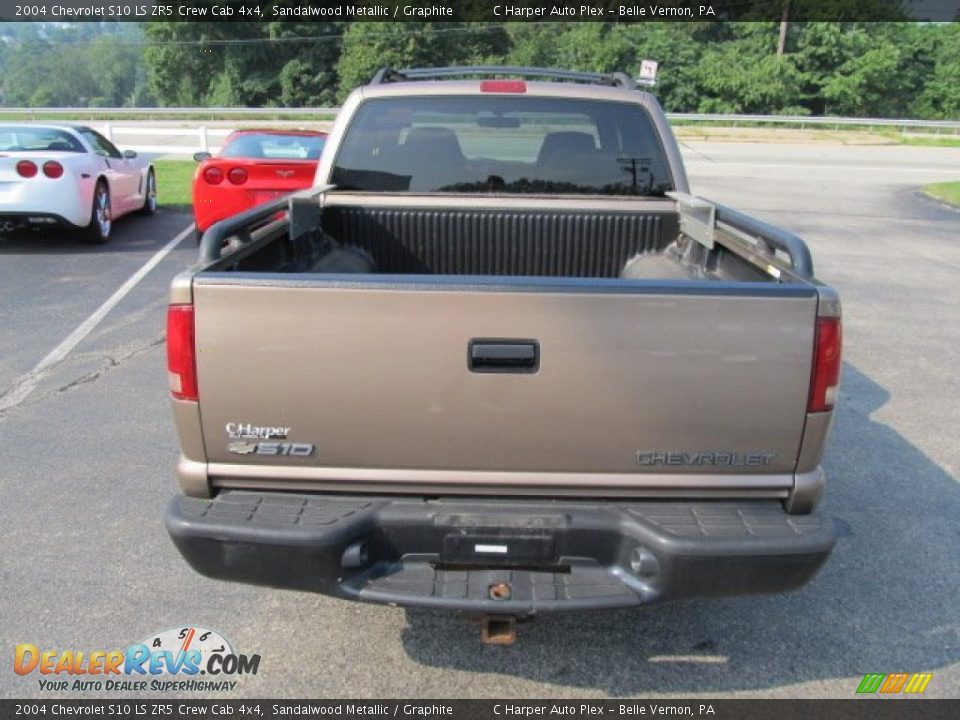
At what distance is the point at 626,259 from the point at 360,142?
151cm

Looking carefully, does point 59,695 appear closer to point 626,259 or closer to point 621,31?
point 626,259

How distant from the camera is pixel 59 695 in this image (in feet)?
9.27

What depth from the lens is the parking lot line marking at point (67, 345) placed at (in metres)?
5.40

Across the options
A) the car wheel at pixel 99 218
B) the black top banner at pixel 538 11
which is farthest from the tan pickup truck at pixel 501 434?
the black top banner at pixel 538 11

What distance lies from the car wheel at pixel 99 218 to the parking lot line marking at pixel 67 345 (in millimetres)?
1007

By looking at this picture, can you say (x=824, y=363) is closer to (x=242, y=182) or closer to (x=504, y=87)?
(x=504, y=87)

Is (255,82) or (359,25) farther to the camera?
(255,82)

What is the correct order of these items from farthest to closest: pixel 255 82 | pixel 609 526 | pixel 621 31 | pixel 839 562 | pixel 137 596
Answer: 1. pixel 255 82
2. pixel 621 31
3. pixel 839 562
4. pixel 137 596
5. pixel 609 526

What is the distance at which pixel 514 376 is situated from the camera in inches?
95.8

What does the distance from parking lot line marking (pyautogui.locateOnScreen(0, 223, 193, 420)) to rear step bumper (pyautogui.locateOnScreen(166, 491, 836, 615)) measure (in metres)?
3.40

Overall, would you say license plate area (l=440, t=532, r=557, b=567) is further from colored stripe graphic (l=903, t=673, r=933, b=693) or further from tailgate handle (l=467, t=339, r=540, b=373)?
colored stripe graphic (l=903, t=673, r=933, b=693)

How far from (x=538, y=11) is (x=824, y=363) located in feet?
184
